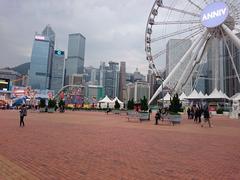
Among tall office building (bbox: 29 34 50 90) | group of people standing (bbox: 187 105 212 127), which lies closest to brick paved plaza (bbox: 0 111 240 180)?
Result: group of people standing (bbox: 187 105 212 127)

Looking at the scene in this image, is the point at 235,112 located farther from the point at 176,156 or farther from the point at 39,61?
the point at 39,61

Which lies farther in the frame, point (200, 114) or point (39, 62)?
point (39, 62)

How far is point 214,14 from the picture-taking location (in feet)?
114

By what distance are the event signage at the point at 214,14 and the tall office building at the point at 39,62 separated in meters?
112

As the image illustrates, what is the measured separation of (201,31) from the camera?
36438 mm

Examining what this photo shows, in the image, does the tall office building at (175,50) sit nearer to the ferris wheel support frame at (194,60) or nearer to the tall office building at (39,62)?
the ferris wheel support frame at (194,60)

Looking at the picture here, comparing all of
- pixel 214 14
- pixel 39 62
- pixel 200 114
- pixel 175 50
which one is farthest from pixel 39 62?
pixel 200 114

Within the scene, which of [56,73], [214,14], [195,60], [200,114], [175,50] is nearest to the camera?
[200,114]

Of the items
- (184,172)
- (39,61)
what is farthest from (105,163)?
(39,61)

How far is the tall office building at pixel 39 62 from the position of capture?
132625 mm

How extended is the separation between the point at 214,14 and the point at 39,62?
11428 cm

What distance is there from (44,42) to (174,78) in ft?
357

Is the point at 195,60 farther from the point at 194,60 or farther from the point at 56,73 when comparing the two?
the point at 56,73

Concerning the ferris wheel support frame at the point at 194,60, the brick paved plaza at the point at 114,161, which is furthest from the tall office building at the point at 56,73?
the brick paved plaza at the point at 114,161
